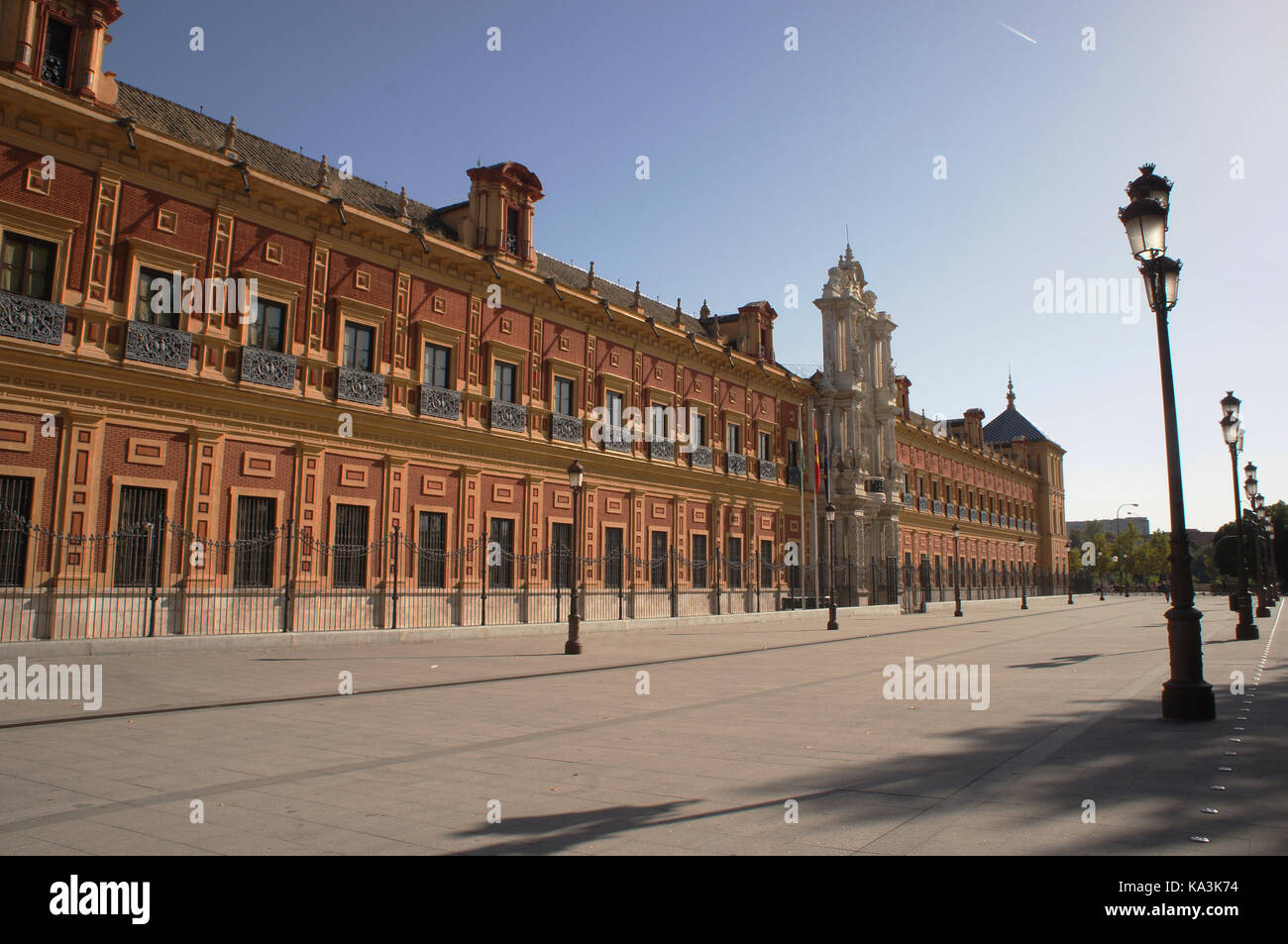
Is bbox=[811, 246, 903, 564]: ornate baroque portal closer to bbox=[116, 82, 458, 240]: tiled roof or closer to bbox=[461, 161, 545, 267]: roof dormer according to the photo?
bbox=[461, 161, 545, 267]: roof dormer

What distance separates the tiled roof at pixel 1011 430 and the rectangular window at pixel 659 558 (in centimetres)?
5377

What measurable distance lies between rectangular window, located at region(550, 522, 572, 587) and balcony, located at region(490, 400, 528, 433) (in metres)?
3.12

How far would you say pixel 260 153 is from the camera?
20.3 meters

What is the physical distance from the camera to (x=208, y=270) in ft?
57.6

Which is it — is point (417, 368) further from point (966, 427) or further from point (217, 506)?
point (966, 427)

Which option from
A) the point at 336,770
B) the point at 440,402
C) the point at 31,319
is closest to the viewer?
the point at 336,770

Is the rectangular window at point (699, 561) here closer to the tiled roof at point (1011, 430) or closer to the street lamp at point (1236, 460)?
the street lamp at point (1236, 460)

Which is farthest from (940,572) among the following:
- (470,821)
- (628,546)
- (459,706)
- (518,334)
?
(470,821)

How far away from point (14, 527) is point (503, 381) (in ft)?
40.3

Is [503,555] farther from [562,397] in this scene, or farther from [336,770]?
[336,770]

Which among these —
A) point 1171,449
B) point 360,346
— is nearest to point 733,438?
→ point 360,346

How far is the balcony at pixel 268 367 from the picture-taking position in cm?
1783

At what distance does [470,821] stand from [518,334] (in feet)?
67.7
